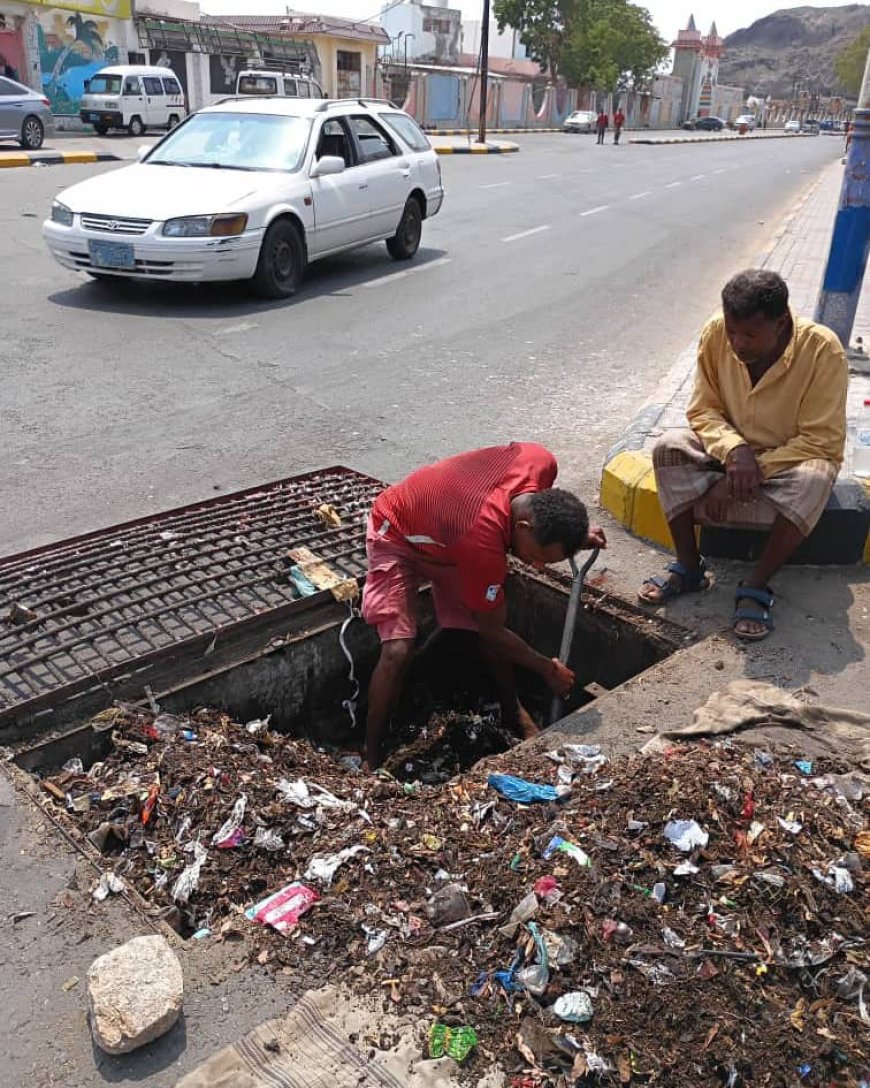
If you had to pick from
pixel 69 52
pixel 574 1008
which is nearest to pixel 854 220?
pixel 574 1008

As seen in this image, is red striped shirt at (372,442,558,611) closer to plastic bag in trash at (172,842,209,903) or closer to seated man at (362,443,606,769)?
seated man at (362,443,606,769)

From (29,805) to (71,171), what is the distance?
63.2 ft

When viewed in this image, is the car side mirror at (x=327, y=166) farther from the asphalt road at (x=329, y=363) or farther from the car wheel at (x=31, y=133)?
the car wheel at (x=31, y=133)

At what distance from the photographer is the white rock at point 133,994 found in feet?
6.68

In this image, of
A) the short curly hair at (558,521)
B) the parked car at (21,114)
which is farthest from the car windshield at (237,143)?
the parked car at (21,114)

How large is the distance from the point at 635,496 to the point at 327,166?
239 inches

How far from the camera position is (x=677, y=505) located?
404cm

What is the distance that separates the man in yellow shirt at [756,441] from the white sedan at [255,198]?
→ 5704 millimetres

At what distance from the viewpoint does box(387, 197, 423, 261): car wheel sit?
11117mm

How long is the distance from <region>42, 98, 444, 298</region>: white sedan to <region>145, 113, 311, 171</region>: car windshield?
15 millimetres

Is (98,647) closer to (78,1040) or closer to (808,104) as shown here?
(78,1040)

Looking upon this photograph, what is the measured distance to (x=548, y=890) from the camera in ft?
7.91

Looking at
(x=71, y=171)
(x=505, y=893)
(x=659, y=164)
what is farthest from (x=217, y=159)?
(x=659, y=164)

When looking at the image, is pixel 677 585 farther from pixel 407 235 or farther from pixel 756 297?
pixel 407 235
